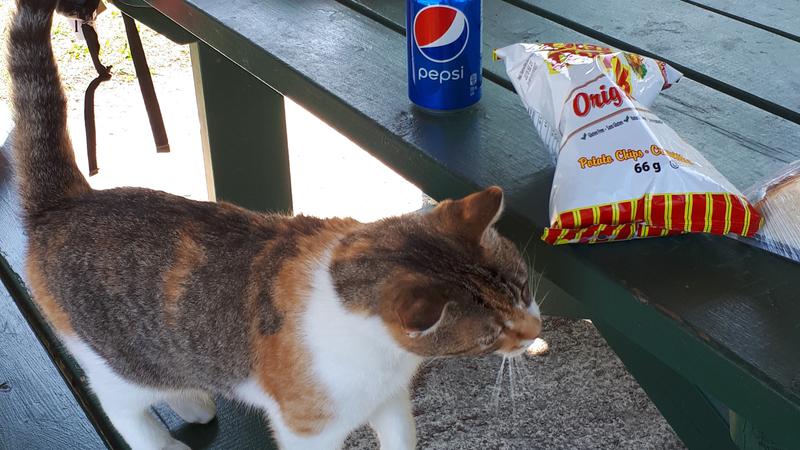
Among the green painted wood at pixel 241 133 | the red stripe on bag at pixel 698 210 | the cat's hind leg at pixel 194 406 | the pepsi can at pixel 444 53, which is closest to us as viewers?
the red stripe on bag at pixel 698 210

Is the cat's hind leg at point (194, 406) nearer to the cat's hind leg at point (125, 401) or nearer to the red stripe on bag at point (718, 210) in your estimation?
the cat's hind leg at point (125, 401)

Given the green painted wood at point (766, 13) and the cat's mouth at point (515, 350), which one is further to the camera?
the green painted wood at point (766, 13)

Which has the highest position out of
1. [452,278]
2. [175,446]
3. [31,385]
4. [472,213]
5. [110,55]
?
[472,213]

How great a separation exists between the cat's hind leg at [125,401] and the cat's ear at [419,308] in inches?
23.0

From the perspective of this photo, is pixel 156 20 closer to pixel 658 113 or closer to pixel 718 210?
pixel 658 113

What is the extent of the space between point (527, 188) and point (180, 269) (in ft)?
1.79


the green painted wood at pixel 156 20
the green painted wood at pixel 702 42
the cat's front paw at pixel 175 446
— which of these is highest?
the green painted wood at pixel 702 42

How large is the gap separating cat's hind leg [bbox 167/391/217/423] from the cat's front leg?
0.97 ft

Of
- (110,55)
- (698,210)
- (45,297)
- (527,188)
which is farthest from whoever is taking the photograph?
(110,55)

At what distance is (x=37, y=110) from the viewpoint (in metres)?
1.36

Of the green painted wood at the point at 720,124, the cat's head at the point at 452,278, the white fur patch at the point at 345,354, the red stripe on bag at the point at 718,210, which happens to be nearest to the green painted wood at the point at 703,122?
the green painted wood at the point at 720,124

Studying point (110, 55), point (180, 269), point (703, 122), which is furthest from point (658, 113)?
point (110, 55)

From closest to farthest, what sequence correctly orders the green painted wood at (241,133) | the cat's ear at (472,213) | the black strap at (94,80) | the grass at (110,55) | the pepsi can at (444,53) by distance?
the cat's ear at (472,213) → the pepsi can at (444,53) → the black strap at (94,80) → the green painted wood at (241,133) → the grass at (110,55)

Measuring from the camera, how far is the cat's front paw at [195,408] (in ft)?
4.79
